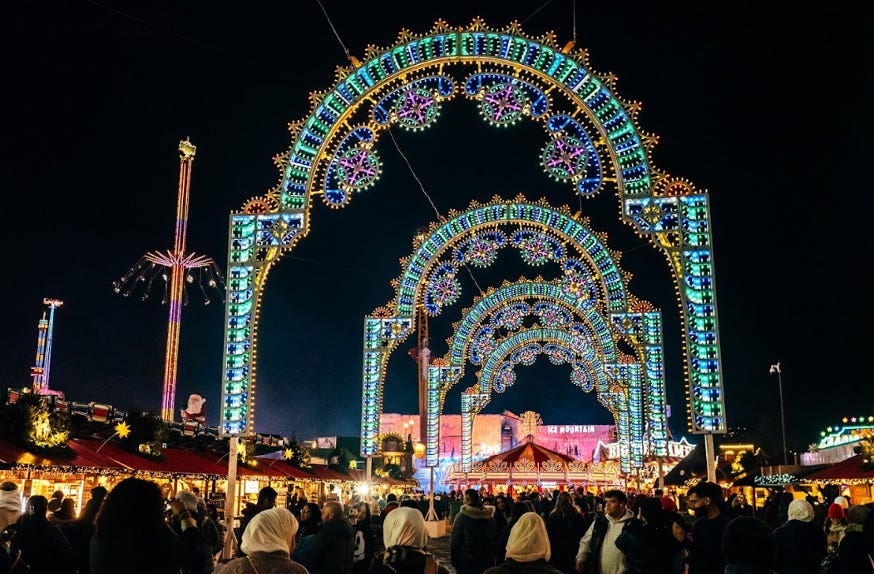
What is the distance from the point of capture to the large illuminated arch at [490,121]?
16797 mm

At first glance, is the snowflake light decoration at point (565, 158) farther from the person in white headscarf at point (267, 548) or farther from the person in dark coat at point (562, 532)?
the person in white headscarf at point (267, 548)

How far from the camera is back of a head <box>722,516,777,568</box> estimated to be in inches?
207

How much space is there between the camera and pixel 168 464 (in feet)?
65.9

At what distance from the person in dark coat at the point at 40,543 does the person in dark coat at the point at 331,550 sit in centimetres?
212

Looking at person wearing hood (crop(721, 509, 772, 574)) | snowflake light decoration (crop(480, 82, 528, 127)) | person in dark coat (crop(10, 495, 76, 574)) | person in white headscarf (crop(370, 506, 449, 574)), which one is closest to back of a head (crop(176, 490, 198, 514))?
person in dark coat (crop(10, 495, 76, 574))

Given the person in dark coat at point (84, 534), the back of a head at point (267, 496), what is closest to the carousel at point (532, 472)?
the back of a head at point (267, 496)

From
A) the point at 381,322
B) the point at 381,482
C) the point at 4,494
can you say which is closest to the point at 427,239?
the point at 381,322

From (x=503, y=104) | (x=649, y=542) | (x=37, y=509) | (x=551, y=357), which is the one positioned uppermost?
(x=503, y=104)

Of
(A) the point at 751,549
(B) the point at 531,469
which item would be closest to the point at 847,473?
(A) the point at 751,549

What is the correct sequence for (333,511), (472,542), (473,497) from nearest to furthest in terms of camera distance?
(333,511), (472,542), (473,497)

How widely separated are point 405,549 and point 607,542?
108 inches

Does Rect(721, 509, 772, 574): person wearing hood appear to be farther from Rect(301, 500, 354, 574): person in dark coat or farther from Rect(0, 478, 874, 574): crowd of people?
Rect(301, 500, 354, 574): person in dark coat

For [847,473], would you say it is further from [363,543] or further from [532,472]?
[532,472]

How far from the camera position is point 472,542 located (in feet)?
29.4
